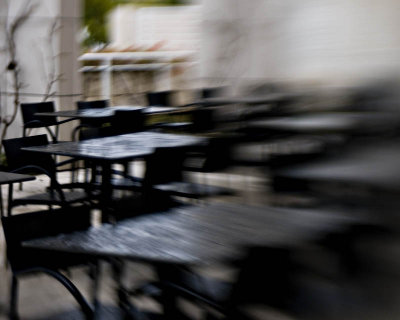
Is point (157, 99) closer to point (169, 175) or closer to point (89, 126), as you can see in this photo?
point (89, 126)

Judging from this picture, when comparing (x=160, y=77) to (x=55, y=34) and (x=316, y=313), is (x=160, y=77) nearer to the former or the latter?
(x=55, y=34)

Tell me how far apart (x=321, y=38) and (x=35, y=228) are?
1509 mm

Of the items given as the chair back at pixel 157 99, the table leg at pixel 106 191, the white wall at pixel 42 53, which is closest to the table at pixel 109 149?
the table leg at pixel 106 191

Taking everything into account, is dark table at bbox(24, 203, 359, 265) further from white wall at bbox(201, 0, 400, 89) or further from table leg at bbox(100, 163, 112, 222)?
table leg at bbox(100, 163, 112, 222)

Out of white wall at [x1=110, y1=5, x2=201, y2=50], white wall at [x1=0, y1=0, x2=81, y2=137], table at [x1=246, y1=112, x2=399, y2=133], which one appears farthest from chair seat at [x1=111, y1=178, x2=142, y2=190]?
white wall at [x1=110, y1=5, x2=201, y2=50]

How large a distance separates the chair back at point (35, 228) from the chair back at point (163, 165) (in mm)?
855

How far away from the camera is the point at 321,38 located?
97 cm

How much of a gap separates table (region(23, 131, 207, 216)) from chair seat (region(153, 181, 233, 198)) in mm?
229

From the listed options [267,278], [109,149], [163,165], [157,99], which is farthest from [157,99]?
[267,278]

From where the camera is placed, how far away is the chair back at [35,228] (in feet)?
7.12

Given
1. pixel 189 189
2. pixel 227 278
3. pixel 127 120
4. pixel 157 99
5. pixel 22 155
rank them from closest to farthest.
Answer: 1. pixel 227 278
2. pixel 189 189
3. pixel 22 155
4. pixel 127 120
5. pixel 157 99

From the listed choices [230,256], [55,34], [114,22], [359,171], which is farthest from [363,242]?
[114,22]

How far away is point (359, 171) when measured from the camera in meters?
0.77

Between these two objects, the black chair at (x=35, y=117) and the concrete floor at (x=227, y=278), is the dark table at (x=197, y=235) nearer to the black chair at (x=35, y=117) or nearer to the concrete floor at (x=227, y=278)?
the concrete floor at (x=227, y=278)
